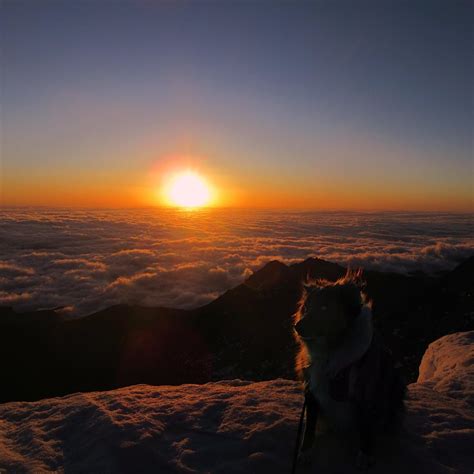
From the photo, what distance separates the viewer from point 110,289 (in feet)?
214

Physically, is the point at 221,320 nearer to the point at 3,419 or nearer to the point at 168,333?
the point at 168,333

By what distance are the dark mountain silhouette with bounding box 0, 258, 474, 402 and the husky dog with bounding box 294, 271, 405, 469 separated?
908 inches

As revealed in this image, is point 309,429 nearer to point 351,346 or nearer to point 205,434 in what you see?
point 351,346

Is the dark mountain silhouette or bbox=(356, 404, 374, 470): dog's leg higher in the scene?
bbox=(356, 404, 374, 470): dog's leg

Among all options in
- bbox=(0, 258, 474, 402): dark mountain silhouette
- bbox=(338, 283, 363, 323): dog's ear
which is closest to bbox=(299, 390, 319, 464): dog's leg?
bbox=(338, 283, 363, 323): dog's ear

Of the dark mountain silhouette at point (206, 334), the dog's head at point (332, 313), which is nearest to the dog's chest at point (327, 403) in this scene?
the dog's head at point (332, 313)

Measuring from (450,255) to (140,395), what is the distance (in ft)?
267

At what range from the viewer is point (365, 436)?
266 centimetres

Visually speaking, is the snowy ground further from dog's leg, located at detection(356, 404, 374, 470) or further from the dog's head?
the dog's head

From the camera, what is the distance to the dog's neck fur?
259 cm

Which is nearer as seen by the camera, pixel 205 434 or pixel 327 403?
pixel 327 403

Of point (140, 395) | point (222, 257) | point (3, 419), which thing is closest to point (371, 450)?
point (140, 395)

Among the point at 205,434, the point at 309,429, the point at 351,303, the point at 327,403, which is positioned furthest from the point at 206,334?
the point at 351,303

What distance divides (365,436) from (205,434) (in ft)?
5.34
